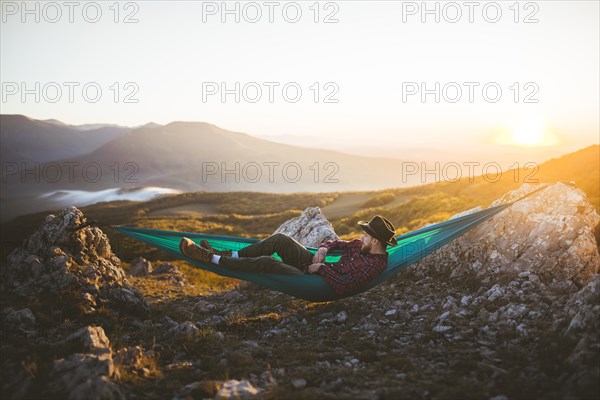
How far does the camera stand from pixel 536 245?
6207 mm

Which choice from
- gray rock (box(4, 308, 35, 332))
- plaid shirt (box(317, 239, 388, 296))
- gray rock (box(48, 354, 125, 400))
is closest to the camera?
gray rock (box(48, 354, 125, 400))

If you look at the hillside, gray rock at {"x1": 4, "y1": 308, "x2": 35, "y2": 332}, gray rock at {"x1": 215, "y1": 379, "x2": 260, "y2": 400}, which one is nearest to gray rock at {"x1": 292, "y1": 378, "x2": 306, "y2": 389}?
gray rock at {"x1": 215, "y1": 379, "x2": 260, "y2": 400}

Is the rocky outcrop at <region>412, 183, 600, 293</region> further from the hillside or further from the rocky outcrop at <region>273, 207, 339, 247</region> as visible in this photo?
the hillside

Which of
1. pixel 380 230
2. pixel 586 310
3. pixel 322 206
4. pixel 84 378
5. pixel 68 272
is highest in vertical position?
pixel 380 230

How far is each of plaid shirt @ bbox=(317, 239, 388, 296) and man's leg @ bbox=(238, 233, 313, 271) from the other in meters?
0.46

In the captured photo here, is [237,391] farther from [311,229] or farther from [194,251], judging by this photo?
[311,229]

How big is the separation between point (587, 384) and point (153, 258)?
16139 millimetres

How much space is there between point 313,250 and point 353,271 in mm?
1389

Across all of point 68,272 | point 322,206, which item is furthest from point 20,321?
point 322,206

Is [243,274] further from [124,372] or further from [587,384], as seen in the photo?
[587,384]

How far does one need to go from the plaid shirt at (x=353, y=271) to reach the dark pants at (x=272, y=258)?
1.43 feet

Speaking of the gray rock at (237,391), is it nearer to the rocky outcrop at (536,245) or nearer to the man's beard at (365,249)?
the man's beard at (365,249)

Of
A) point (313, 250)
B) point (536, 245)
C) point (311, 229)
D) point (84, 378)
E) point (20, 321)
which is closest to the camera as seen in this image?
point (84, 378)

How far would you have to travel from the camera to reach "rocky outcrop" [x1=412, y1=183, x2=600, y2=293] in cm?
577
